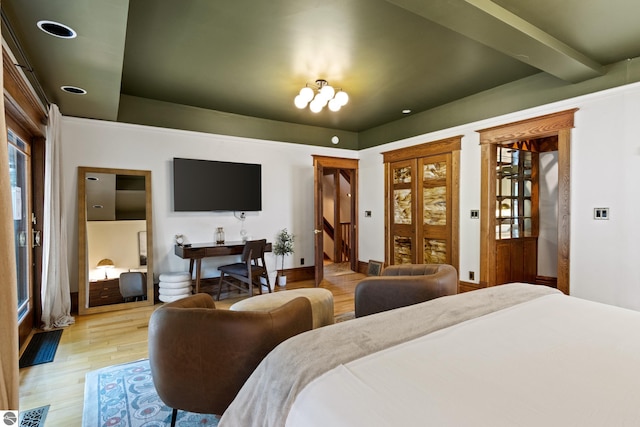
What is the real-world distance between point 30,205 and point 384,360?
12.7 feet

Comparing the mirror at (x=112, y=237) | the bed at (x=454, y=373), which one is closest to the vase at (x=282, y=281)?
the mirror at (x=112, y=237)

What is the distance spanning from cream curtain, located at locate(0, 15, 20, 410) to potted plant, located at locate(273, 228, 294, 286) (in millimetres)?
4271

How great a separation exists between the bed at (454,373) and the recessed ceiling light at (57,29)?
2.33m

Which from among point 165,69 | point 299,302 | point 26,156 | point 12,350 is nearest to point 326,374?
point 299,302

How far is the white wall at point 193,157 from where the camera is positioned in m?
3.99

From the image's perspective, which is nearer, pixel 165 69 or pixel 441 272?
pixel 441 272

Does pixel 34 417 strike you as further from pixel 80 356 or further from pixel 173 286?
pixel 173 286

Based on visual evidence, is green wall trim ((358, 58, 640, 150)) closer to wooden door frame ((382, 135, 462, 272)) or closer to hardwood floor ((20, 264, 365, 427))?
wooden door frame ((382, 135, 462, 272))

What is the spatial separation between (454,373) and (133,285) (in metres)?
4.25

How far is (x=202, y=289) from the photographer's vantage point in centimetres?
473

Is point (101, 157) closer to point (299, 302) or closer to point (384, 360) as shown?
point (299, 302)

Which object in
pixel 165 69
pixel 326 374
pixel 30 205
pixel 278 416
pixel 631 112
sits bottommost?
pixel 278 416

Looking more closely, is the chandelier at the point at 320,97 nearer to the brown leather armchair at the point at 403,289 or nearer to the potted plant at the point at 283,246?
the brown leather armchair at the point at 403,289

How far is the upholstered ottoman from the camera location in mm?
2469
